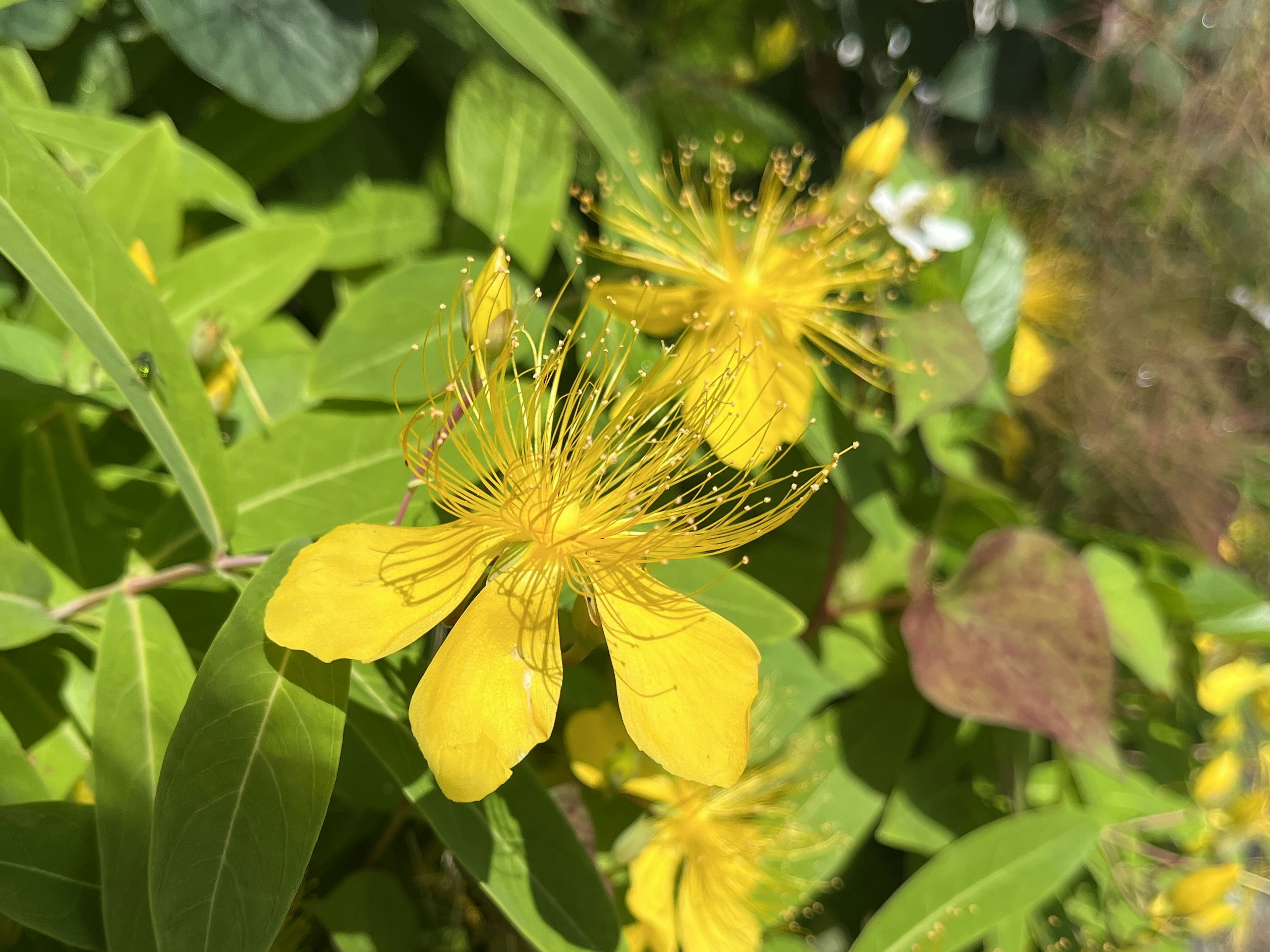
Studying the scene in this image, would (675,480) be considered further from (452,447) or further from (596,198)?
(596,198)

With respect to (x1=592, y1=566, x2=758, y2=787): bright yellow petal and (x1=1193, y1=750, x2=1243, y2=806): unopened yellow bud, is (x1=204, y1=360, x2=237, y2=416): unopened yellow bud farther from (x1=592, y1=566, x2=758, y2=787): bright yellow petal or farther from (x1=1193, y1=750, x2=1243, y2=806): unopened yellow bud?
(x1=1193, y1=750, x2=1243, y2=806): unopened yellow bud

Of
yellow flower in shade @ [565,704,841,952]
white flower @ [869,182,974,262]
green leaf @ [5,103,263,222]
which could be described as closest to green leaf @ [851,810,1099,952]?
yellow flower in shade @ [565,704,841,952]

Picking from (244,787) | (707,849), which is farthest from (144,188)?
(707,849)

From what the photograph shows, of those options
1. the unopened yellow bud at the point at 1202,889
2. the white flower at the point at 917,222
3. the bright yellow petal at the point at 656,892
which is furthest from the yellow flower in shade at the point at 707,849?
the white flower at the point at 917,222

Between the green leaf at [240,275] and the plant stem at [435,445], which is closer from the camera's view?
the plant stem at [435,445]

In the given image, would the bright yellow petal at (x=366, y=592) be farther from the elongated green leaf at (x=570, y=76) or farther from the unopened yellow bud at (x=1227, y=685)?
the unopened yellow bud at (x=1227, y=685)

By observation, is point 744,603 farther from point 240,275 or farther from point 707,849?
point 240,275
